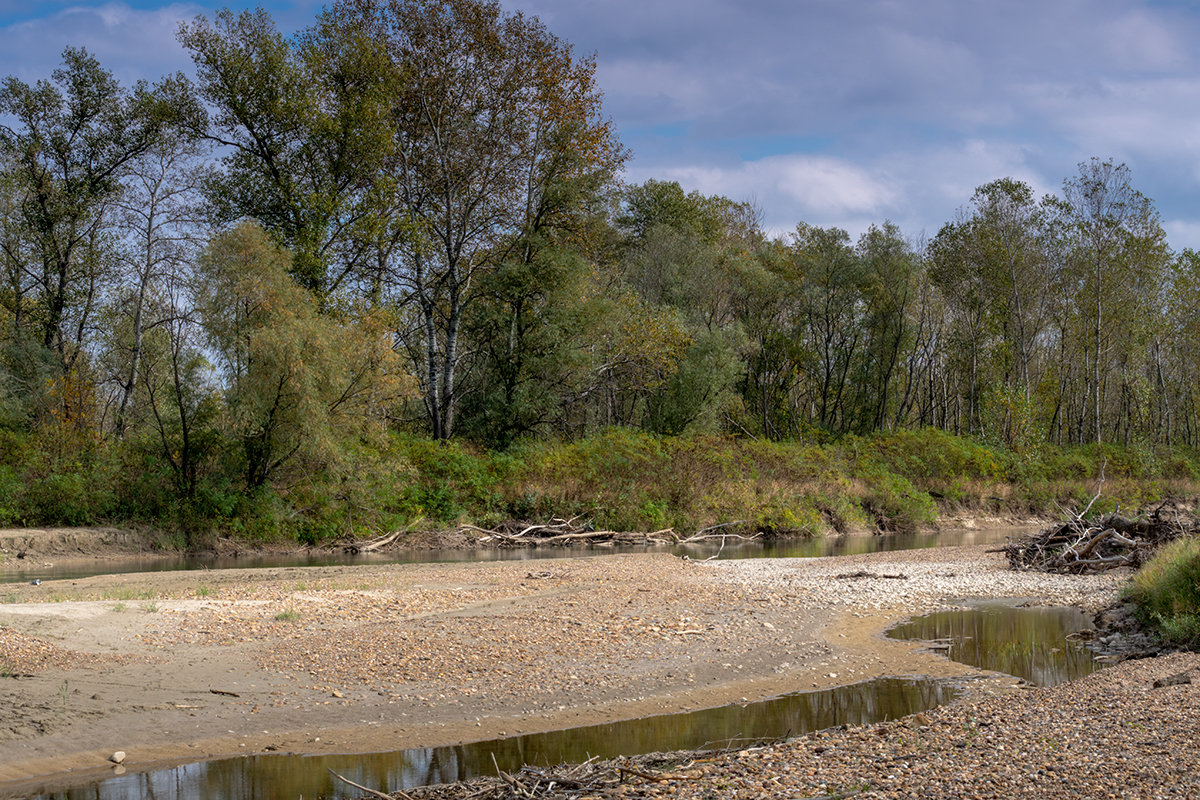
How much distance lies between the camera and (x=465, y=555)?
28.4 meters

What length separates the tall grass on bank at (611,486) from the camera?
28328 mm

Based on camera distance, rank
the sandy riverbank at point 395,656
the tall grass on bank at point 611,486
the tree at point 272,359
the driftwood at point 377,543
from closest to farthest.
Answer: the sandy riverbank at point 395,656
the tree at point 272,359
the tall grass on bank at point 611,486
the driftwood at point 377,543

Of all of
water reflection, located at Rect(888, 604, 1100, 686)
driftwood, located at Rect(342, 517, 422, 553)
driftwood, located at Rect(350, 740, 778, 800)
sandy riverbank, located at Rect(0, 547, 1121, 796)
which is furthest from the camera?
driftwood, located at Rect(342, 517, 422, 553)

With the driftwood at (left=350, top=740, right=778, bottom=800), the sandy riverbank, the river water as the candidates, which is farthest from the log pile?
the driftwood at (left=350, top=740, right=778, bottom=800)

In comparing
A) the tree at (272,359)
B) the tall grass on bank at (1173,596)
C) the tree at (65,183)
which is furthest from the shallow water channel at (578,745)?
the tree at (65,183)

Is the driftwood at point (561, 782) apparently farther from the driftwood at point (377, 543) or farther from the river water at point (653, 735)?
the driftwood at point (377, 543)

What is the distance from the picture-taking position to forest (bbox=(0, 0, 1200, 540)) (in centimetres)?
2883

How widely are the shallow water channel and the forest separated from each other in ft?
67.1

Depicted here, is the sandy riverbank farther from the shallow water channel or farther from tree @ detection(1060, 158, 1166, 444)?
tree @ detection(1060, 158, 1166, 444)

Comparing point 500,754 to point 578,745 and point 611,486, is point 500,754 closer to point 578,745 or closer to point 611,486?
point 578,745

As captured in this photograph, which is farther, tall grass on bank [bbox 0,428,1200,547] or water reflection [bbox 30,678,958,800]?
tall grass on bank [bbox 0,428,1200,547]

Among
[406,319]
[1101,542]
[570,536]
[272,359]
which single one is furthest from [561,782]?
[406,319]

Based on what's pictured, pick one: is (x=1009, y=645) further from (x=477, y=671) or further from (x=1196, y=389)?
(x=1196, y=389)

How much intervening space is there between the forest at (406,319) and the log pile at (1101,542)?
44.8ft
